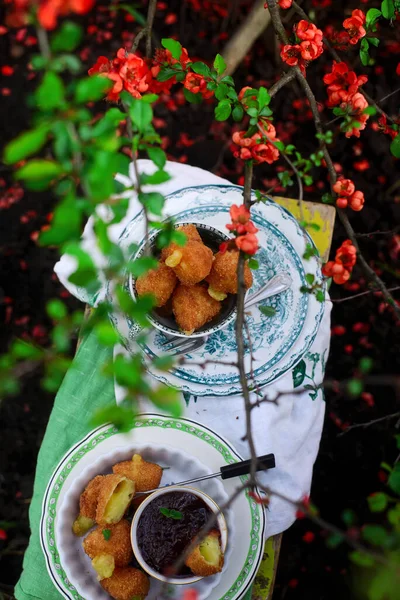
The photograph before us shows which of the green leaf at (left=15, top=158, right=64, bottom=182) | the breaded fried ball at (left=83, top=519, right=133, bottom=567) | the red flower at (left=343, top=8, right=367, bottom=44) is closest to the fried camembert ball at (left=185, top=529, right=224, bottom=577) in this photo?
the breaded fried ball at (left=83, top=519, right=133, bottom=567)

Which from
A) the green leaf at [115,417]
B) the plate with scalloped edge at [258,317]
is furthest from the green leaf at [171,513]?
the green leaf at [115,417]

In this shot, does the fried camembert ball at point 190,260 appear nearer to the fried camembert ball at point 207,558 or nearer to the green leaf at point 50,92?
the fried camembert ball at point 207,558

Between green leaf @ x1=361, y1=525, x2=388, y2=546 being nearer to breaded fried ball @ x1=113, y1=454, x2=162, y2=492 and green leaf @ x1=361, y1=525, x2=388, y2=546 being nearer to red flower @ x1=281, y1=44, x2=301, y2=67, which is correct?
breaded fried ball @ x1=113, y1=454, x2=162, y2=492

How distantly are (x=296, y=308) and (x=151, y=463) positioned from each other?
436mm

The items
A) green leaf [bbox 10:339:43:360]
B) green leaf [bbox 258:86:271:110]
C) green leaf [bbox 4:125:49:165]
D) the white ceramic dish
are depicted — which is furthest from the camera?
the white ceramic dish

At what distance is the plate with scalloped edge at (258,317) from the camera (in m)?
1.16

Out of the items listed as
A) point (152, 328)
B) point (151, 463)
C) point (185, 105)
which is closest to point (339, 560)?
point (151, 463)

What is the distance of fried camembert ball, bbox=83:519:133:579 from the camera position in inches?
43.8

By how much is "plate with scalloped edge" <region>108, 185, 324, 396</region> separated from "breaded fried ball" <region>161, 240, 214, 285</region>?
15 centimetres

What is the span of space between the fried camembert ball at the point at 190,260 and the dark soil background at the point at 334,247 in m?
0.96

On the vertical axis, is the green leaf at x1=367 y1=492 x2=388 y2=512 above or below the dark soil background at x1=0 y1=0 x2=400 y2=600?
above

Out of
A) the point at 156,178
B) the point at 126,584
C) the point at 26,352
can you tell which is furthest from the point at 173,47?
the point at 126,584

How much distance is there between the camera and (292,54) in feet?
3.07

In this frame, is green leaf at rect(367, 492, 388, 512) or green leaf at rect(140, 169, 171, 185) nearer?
green leaf at rect(140, 169, 171, 185)
